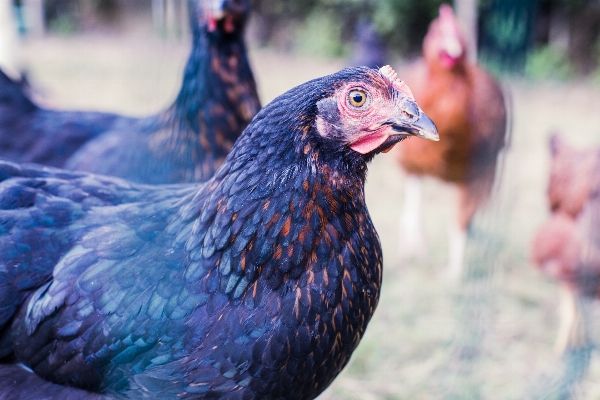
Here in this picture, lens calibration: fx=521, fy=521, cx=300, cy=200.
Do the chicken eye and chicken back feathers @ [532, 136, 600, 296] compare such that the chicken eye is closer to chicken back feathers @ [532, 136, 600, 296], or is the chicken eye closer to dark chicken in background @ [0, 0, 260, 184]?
dark chicken in background @ [0, 0, 260, 184]

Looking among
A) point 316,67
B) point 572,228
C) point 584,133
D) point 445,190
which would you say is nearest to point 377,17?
point 316,67

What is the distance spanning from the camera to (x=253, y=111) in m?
2.04

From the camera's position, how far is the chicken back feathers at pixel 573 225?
2.59 meters

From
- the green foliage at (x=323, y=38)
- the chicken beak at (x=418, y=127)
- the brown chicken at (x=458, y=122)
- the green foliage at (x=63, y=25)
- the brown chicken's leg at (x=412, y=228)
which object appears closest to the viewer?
the chicken beak at (x=418, y=127)

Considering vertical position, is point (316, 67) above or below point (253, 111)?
above

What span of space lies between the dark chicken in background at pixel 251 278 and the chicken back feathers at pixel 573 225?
6.07 ft

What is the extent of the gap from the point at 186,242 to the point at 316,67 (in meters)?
7.61

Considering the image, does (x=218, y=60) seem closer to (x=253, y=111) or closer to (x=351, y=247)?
(x=253, y=111)

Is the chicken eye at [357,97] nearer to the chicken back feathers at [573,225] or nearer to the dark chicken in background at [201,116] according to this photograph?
the dark chicken in background at [201,116]

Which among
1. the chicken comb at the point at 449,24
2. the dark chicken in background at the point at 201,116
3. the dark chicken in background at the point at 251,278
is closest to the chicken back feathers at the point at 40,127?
the dark chicken in background at the point at 201,116

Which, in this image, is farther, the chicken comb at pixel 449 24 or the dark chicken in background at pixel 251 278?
the chicken comb at pixel 449 24

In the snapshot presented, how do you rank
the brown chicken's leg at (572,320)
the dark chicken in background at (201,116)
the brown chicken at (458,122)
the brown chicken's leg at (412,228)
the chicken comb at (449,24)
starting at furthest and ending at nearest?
1. the brown chicken's leg at (412,228)
2. the chicken comb at (449,24)
3. the brown chicken at (458,122)
4. the brown chicken's leg at (572,320)
5. the dark chicken in background at (201,116)

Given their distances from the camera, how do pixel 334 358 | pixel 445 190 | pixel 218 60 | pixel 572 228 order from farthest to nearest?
pixel 445 190
pixel 572 228
pixel 218 60
pixel 334 358

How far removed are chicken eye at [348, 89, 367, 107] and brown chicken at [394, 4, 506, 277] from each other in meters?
2.18
